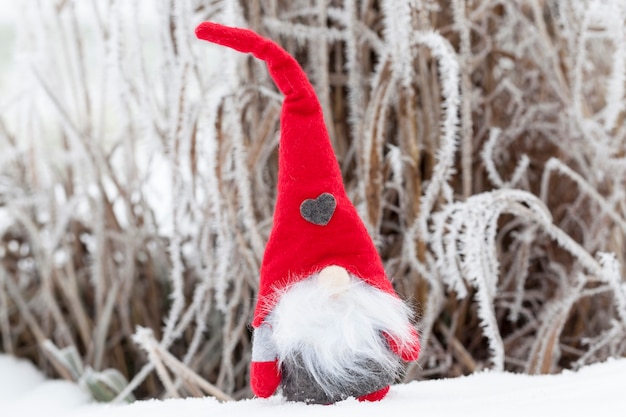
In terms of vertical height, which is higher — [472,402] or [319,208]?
[319,208]

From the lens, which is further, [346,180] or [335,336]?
[346,180]

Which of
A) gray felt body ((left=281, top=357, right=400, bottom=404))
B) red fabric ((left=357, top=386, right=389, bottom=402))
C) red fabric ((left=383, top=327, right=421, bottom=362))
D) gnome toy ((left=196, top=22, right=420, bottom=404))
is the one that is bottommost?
red fabric ((left=357, top=386, right=389, bottom=402))

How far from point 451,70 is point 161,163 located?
11.6 inches

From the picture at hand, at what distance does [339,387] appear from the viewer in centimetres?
36

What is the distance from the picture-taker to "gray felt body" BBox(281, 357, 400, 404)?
1.20 feet

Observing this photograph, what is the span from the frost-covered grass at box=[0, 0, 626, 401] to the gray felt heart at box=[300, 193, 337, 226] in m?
0.12

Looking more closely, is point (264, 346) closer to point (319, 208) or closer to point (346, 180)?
point (319, 208)

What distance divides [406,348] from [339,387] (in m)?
0.05

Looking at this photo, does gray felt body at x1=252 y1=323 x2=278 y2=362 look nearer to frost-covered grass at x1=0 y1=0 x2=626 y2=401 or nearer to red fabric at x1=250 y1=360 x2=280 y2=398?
red fabric at x1=250 y1=360 x2=280 y2=398

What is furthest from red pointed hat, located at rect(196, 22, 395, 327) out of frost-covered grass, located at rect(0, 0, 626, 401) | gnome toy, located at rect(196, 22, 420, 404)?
frost-covered grass, located at rect(0, 0, 626, 401)

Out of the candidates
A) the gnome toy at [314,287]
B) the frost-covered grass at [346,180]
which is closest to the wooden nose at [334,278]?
the gnome toy at [314,287]

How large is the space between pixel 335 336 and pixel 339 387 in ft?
0.09

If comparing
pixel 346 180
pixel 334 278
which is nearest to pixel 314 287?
pixel 334 278

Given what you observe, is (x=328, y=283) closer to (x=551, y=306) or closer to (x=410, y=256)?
(x=410, y=256)
